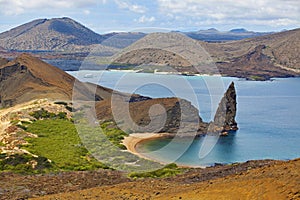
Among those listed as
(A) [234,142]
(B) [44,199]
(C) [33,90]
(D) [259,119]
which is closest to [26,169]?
(B) [44,199]

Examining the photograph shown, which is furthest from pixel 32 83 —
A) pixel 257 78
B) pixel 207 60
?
pixel 207 60

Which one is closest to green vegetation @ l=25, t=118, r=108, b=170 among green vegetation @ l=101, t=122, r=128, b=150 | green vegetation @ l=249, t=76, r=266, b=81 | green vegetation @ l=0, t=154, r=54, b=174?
green vegetation @ l=0, t=154, r=54, b=174

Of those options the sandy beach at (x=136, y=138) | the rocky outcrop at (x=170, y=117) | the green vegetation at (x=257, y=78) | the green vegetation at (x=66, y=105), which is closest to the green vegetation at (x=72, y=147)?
the sandy beach at (x=136, y=138)

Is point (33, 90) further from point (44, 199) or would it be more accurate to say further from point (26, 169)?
point (44, 199)

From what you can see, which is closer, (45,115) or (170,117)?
(45,115)

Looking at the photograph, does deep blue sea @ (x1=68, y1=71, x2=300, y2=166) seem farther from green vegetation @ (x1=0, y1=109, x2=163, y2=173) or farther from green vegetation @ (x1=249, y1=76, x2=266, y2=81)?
green vegetation @ (x1=249, y1=76, x2=266, y2=81)

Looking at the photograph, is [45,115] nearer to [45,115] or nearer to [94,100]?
[45,115]
